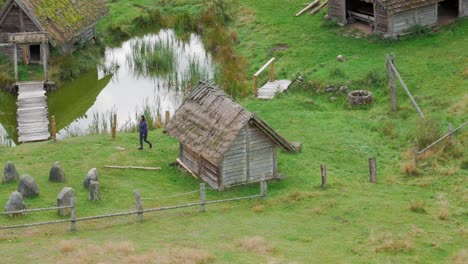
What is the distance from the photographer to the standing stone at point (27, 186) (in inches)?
1110

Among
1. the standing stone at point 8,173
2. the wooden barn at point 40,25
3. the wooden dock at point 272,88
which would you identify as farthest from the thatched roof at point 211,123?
the wooden barn at point 40,25

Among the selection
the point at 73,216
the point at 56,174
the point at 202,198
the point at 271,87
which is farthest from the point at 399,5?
the point at 73,216

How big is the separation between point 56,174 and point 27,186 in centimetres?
190

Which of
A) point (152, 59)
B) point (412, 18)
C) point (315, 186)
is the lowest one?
point (315, 186)

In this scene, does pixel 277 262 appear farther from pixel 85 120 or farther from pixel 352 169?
pixel 85 120

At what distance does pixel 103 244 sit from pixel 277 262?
16.6 feet

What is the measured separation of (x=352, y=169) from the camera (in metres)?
32.2

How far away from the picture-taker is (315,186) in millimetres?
30000

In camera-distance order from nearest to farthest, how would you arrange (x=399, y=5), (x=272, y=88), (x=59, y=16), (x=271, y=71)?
(x=272, y=88), (x=271, y=71), (x=399, y=5), (x=59, y=16)

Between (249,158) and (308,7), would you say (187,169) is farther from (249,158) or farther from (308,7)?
(308,7)

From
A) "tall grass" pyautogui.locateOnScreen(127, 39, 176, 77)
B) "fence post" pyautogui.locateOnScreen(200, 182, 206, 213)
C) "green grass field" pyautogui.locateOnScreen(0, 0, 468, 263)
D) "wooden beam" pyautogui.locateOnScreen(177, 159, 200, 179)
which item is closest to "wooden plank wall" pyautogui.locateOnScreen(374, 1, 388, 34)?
"green grass field" pyautogui.locateOnScreen(0, 0, 468, 263)

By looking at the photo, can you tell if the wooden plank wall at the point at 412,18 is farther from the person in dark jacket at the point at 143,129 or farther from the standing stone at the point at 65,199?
the standing stone at the point at 65,199

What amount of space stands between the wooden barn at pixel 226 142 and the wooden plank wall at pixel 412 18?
15.7 metres

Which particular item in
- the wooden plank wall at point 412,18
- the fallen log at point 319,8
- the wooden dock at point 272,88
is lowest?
the wooden dock at point 272,88
